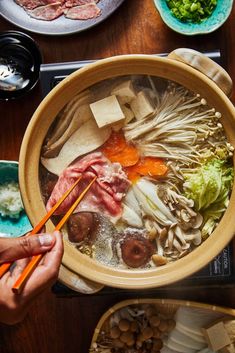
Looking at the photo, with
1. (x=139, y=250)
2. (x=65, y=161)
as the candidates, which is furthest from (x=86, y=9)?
(x=139, y=250)

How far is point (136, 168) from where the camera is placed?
2.24 meters

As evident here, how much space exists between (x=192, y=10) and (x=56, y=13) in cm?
53

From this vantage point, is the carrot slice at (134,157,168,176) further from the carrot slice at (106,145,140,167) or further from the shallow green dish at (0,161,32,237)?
the shallow green dish at (0,161,32,237)

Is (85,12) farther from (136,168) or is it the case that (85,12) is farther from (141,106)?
(136,168)

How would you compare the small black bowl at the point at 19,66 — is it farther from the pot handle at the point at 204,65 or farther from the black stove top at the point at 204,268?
the pot handle at the point at 204,65

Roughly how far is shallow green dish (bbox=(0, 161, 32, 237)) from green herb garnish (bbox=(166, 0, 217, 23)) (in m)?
0.83

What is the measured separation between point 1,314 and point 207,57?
1056 millimetres

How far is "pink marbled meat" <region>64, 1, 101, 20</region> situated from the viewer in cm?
247

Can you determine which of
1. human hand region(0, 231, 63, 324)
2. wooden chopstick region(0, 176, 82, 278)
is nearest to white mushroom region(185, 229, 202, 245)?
wooden chopstick region(0, 176, 82, 278)

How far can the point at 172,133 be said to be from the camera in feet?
7.34

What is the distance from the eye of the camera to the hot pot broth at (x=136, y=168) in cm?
219

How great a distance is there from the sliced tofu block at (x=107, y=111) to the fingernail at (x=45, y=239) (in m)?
0.51

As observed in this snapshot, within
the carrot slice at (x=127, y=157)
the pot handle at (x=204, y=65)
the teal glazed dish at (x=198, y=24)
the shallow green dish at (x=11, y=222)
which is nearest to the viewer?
the pot handle at (x=204, y=65)

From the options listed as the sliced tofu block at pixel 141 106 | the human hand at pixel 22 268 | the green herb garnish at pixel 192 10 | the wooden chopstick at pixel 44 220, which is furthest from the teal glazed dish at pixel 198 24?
the human hand at pixel 22 268
